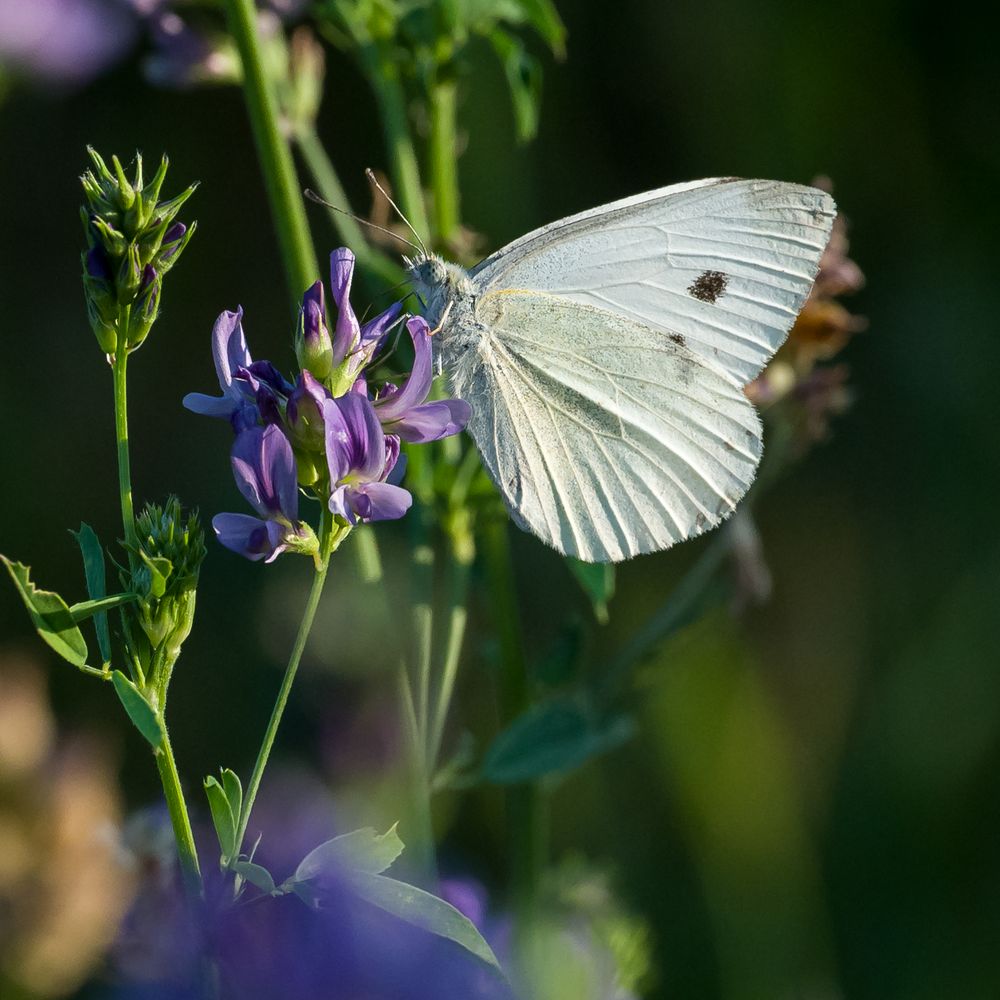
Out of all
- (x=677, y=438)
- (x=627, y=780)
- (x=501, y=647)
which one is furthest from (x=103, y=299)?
(x=627, y=780)

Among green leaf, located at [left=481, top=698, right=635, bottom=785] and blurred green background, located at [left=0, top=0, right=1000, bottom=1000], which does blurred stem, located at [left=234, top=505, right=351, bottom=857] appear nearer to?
green leaf, located at [left=481, top=698, right=635, bottom=785]

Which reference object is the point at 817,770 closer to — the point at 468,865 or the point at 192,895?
the point at 468,865

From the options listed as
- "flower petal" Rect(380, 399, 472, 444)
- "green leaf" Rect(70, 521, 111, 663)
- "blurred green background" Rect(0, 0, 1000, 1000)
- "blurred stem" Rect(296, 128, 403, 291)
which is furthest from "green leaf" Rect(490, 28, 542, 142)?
"blurred green background" Rect(0, 0, 1000, 1000)

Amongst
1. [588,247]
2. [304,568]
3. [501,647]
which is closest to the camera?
[501,647]

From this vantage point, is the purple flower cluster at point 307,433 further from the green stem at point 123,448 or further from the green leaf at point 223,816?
the green leaf at point 223,816

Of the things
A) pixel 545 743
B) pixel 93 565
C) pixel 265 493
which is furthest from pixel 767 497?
pixel 93 565

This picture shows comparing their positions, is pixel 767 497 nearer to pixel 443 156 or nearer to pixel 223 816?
pixel 443 156

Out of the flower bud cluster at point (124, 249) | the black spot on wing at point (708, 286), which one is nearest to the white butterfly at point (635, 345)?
the black spot on wing at point (708, 286)

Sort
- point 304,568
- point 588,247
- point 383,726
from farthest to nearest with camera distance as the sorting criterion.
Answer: point 304,568, point 383,726, point 588,247
